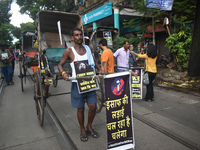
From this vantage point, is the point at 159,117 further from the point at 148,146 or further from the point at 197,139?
the point at 148,146

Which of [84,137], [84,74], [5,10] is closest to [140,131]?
[84,137]

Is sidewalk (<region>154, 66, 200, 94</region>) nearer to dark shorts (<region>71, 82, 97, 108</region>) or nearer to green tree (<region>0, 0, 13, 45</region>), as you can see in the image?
dark shorts (<region>71, 82, 97, 108</region>)

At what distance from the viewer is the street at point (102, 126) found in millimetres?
2740

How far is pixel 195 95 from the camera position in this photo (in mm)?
5332

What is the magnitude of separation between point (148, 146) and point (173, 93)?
11.9ft

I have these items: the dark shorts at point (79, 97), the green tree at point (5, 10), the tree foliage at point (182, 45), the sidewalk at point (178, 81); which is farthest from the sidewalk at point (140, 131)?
the green tree at point (5, 10)

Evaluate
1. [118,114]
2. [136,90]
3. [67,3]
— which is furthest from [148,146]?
[67,3]

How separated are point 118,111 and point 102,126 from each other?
132cm

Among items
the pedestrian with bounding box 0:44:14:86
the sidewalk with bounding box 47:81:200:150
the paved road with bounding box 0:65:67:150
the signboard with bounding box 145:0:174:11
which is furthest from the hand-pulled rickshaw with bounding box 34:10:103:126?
the signboard with bounding box 145:0:174:11

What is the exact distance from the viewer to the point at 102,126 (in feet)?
11.1

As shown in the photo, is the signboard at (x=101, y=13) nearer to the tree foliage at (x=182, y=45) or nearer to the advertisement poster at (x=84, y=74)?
→ the tree foliage at (x=182, y=45)

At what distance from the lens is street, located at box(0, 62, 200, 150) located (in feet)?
8.99

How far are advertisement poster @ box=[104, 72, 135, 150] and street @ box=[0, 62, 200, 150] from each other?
0.51m

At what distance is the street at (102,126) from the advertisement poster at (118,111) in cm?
51
